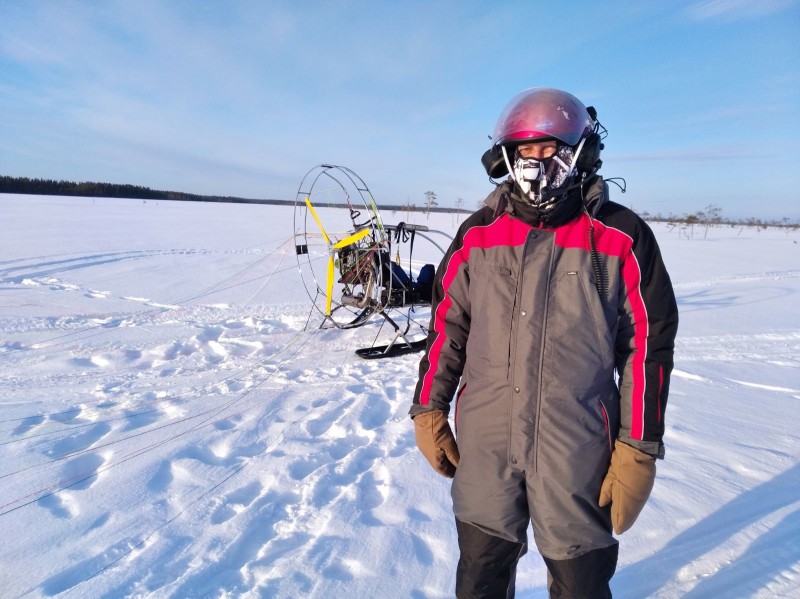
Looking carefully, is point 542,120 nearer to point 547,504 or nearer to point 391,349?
point 547,504

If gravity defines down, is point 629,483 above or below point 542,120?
below

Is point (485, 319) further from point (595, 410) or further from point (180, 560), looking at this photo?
point (180, 560)

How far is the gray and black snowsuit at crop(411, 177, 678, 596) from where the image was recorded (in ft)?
4.01

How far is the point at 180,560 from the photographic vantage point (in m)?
1.96

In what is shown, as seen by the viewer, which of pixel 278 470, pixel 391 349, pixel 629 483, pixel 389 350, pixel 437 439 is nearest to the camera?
pixel 629 483

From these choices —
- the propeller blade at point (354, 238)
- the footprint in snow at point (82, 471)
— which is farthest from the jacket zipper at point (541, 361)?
the propeller blade at point (354, 238)

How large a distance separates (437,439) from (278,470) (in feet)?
5.07

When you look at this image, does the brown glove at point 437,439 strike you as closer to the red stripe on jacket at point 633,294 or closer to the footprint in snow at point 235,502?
the red stripe on jacket at point 633,294

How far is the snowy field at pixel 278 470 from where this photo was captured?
191 cm

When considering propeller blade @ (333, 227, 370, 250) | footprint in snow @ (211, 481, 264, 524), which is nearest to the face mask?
footprint in snow @ (211, 481, 264, 524)

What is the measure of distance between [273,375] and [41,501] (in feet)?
6.60

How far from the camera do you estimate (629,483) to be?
1.22m

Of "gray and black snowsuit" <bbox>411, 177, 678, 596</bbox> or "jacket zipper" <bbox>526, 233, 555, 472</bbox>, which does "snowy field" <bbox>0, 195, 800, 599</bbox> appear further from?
"jacket zipper" <bbox>526, 233, 555, 472</bbox>

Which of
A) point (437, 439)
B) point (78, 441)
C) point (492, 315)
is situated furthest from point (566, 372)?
point (78, 441)
